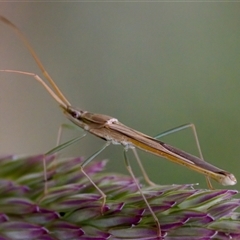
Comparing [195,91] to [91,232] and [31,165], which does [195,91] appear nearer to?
[31,165]

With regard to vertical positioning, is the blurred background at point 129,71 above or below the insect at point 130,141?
above

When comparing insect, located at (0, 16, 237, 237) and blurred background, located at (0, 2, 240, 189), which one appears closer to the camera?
insect, located at (0, 16, 237, 237)

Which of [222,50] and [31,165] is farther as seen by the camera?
[222,50]

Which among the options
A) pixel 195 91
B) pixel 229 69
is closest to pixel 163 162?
pixel 195 91

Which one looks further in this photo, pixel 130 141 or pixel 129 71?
pixel 129 71

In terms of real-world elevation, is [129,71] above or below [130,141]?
above

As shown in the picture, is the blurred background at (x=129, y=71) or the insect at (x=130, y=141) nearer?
the insect at (x=130, y=141)

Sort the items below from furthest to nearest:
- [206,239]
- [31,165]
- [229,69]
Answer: [229,69] → [31,165] → [206,239]

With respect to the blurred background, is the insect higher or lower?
lower
